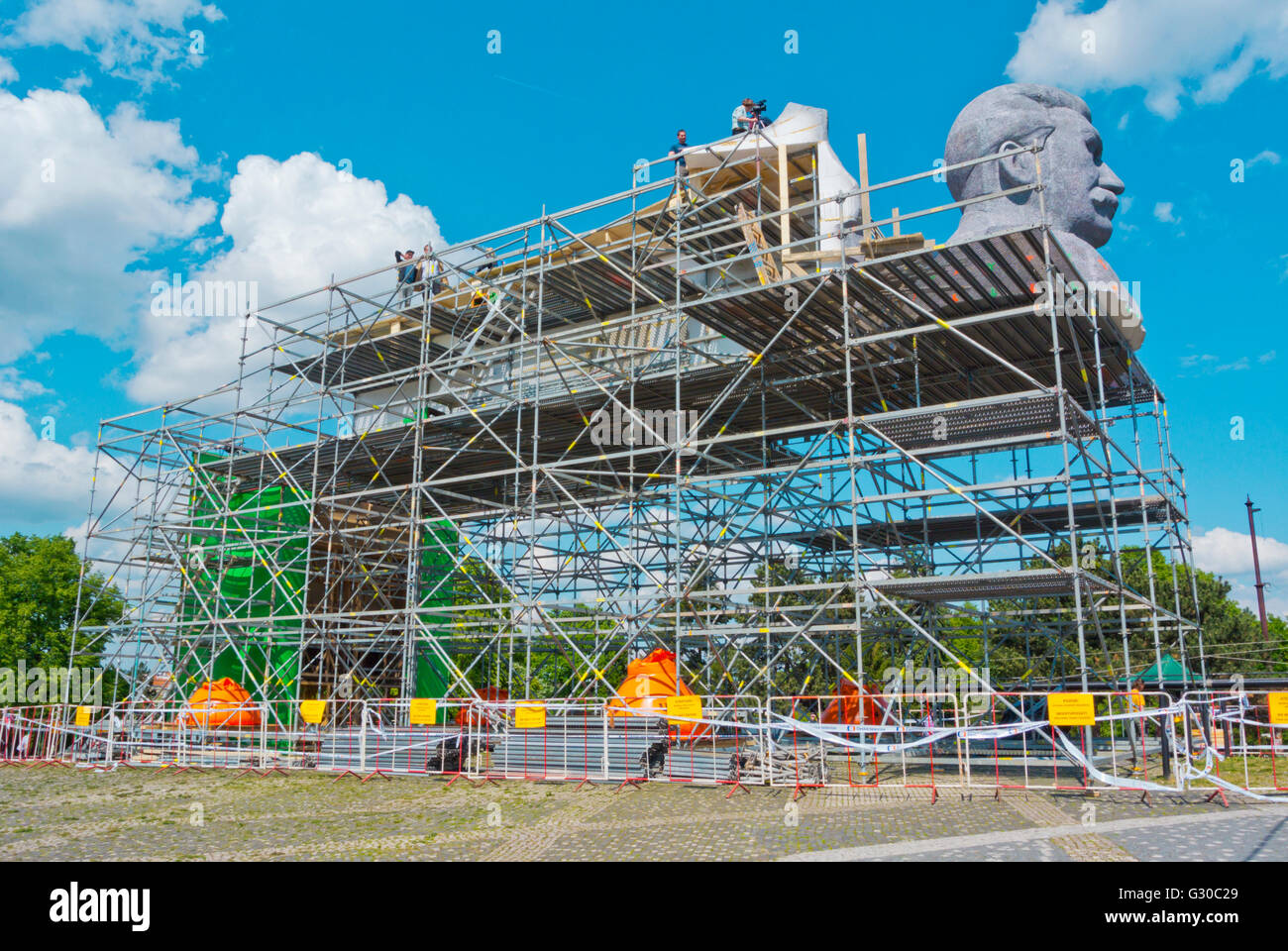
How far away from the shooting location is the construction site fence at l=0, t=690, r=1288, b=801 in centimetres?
1313

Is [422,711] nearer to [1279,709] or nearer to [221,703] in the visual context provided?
[221,703]

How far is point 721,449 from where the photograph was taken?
2197 centimetres

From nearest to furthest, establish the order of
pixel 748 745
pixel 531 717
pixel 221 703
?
pixel 531 717
pixel 748 745
pixel 221 703

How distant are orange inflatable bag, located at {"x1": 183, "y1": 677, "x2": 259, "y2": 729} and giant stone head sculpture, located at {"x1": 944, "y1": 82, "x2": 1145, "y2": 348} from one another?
17864 mm

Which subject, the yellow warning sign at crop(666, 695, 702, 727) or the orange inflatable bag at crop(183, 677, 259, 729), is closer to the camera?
the yellow warning sign at crop(666, 695, 702, 727)

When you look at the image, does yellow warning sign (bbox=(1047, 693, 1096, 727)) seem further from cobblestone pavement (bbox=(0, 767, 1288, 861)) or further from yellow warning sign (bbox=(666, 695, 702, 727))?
yellow warning sign (bbox=(666, 695, 702, 727))

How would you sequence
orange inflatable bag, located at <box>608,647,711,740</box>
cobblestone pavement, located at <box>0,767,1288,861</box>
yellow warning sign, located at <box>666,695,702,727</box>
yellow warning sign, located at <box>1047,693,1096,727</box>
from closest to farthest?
cobblestone pavement, located at <box>0,767,1288,861</box> → yellow warning sign, located at <box>1047,693,1096,727</box> → yellow warning sign, located at <box>666,695,702,727</box> → orange inflatable bag, located at <box>608,647,711,740</box>

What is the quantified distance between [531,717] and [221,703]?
9.49 meters

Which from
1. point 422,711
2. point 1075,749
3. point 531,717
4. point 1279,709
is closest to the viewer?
point 1279,709

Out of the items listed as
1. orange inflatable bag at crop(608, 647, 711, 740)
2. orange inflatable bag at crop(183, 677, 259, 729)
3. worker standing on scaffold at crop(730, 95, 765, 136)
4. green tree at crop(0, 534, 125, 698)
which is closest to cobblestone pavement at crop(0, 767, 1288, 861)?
orange inflatable bag at crop(608, 647, 711, 740)

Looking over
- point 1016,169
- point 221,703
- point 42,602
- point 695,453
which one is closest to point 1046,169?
point 1016,169

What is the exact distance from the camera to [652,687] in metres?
17.8
